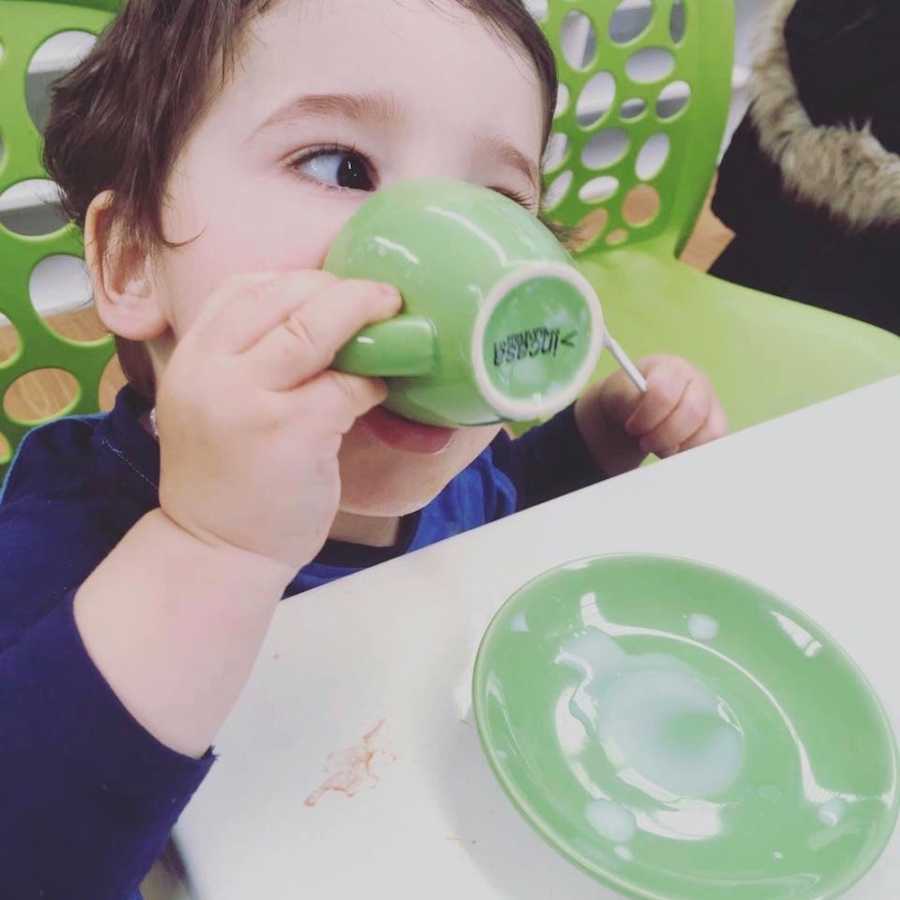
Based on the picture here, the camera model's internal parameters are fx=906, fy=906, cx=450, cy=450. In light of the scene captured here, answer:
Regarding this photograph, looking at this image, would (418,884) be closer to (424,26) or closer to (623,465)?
(424,26)

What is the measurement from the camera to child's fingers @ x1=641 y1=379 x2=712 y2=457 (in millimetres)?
866

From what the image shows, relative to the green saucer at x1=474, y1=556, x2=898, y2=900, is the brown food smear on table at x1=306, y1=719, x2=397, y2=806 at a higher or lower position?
lower

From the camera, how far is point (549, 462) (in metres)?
1.00

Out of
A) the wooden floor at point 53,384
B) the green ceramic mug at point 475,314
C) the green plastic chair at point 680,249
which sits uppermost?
the green ceramic mug at point 475,314

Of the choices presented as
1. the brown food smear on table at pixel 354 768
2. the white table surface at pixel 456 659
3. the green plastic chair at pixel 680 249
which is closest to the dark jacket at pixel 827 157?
the green plastic chair at pixel 680 249

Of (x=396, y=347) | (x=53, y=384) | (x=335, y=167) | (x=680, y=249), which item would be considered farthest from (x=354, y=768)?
(x=53, y=384)

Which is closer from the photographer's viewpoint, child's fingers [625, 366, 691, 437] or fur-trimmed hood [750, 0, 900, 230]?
child's fingers [625, 366, 691, 437]

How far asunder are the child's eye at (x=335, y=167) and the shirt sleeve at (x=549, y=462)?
50cm

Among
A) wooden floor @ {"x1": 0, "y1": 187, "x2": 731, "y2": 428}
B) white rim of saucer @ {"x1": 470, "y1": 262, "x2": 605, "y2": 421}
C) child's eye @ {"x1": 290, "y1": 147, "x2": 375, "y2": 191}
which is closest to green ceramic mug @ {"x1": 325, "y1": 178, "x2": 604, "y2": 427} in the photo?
white rim of saucer @ {"x1": 470, "y1": 262, "x2": 605, "y2": 421}

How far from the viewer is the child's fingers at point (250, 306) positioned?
16.7 inches

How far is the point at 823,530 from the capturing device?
0.62 m

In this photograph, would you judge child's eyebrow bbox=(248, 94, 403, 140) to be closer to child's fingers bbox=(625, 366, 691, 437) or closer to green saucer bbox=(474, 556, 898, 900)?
green saucer bbox=(474, 556, 898, 900)

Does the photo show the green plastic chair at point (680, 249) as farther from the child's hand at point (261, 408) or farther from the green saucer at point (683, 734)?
the child's hand at point (261, 408)

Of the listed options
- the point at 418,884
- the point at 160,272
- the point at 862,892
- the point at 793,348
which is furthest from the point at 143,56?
the point at 793,348
